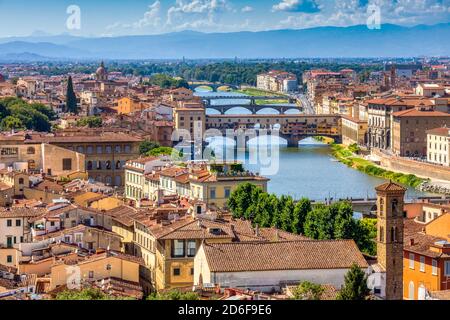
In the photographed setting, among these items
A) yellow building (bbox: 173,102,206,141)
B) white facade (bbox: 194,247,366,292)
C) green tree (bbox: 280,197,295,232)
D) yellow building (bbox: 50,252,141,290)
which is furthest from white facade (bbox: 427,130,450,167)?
white facade (bbox: 194,247,366,292)

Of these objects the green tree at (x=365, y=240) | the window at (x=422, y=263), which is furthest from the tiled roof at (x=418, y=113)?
the window at (x=422, y=263)

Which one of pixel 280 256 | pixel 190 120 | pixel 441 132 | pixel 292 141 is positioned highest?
pixel 280 256

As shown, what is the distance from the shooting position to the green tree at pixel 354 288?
3.29 metres

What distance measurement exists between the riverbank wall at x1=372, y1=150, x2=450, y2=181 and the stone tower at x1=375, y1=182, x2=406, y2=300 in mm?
10364

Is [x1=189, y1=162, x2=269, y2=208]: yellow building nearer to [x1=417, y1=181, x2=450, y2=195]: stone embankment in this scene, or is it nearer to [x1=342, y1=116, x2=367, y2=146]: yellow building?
[x1=417, y1=181, x2=450, y2=195]: stone embankment

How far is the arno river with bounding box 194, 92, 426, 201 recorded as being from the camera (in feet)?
40.9

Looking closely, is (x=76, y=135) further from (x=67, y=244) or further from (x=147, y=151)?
(x=67, y=244)

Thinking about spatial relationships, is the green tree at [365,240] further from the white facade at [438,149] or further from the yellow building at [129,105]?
the yellow building at [129,105]

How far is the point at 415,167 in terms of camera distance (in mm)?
16469

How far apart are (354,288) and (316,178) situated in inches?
445

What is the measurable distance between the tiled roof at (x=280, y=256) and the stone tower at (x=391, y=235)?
335 millimetres

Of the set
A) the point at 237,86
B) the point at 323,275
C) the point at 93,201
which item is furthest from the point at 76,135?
the point at 237,86

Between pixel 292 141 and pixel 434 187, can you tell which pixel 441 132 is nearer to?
pixel 434 187

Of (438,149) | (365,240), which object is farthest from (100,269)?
(438,149)
